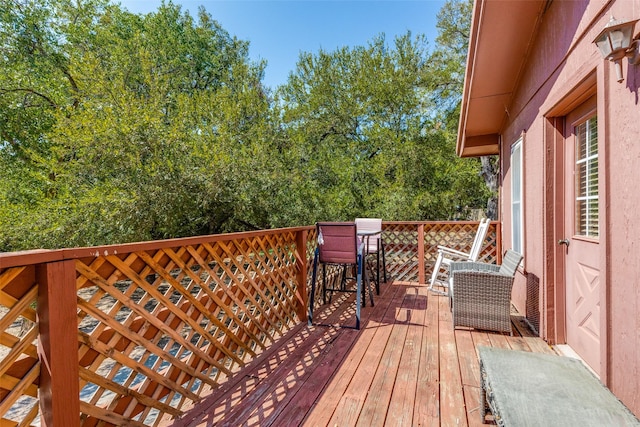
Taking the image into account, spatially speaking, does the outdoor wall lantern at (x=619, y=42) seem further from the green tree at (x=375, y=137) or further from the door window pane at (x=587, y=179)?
the green tree at (x=375, y=137)

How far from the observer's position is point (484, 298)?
10.2ft

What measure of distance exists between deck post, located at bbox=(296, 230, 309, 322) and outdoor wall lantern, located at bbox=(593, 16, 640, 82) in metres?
2.80

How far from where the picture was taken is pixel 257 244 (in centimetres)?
275

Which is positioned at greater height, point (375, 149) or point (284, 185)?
point (375, 149)

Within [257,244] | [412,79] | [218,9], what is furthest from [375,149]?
[218,9]

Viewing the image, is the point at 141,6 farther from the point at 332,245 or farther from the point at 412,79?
the point at 332,245

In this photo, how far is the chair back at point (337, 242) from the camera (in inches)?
134

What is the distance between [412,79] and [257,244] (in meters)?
9.57

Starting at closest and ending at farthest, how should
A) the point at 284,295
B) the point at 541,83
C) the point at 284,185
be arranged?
the point at 541,83
the point at 284,295
the point at 284,185

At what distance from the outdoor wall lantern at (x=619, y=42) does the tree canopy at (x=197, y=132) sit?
20.7ft

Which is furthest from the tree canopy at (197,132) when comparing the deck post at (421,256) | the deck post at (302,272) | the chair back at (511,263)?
the chair back at (511,263)

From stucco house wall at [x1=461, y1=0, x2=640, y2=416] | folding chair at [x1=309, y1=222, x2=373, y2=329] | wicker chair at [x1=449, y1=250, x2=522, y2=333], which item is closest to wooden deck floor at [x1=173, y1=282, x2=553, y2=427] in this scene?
wicker chair at [x1=449, y1=250, x2=522, y2=333]

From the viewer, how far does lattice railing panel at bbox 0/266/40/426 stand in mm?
1099

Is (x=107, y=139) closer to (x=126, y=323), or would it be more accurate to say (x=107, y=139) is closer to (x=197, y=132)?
(x=197, y=132)
